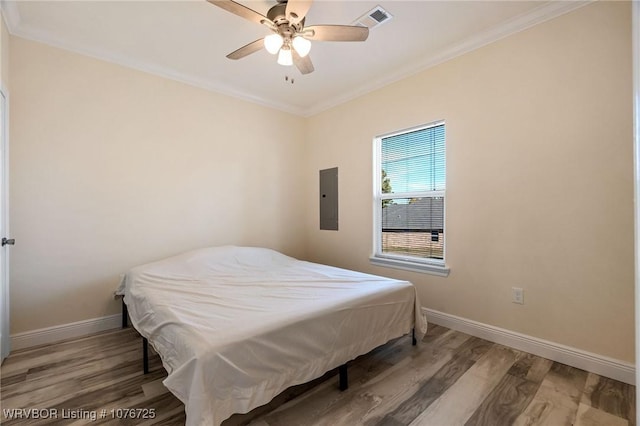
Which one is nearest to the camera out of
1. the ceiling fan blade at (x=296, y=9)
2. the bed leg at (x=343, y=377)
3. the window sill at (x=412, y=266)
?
the ceiling fan blade at (x=296, y=9)

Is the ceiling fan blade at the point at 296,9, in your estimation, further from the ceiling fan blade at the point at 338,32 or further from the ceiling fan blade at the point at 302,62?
the ceiling fan blade at the point at 302,62

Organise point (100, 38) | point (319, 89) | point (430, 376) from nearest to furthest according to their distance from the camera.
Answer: point (430, 376) < point (100, 38) < point (319, 89)

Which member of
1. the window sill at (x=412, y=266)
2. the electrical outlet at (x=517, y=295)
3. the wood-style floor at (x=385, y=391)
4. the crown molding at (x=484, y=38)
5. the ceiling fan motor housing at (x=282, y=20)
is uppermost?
the crown molding at (x=484, y=38)

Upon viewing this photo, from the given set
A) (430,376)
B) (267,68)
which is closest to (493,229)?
(430,376)

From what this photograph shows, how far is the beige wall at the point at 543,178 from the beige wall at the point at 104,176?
2.21m

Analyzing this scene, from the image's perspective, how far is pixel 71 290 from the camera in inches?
98.3

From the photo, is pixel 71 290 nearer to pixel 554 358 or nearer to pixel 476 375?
pixel 476 375

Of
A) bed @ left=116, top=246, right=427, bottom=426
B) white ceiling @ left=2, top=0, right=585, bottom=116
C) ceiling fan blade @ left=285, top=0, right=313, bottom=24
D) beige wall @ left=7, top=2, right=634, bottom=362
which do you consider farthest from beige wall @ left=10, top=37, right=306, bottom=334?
ceiling fan blade @ left=285, top=0, right=313, bottom=24

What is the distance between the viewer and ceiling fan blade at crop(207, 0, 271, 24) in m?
1.59

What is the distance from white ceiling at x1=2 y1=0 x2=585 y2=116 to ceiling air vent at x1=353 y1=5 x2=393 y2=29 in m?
0.04

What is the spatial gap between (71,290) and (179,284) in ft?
3.81

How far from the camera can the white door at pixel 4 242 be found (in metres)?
2.04

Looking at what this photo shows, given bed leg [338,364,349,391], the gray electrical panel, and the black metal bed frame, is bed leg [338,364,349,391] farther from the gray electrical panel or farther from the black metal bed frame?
the gray electrical panel

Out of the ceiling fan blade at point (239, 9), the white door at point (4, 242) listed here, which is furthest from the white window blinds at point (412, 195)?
the white door at point (4, 242)
